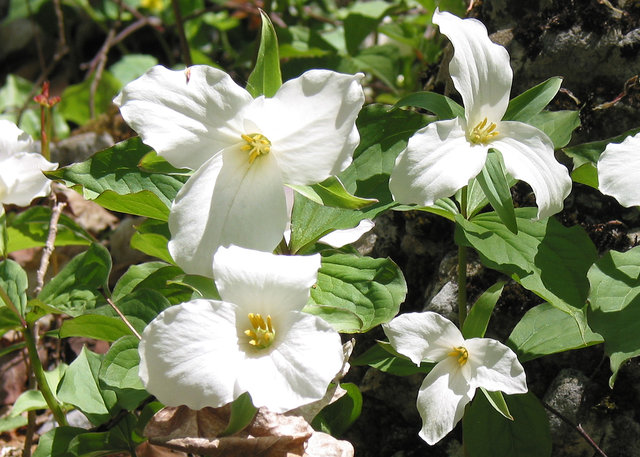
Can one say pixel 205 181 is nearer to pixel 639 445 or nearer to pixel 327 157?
pixel 327 157

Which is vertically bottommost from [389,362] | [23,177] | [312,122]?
[389,362]

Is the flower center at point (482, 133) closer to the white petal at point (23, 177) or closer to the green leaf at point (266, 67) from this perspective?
the green leaf at point (266, 67)

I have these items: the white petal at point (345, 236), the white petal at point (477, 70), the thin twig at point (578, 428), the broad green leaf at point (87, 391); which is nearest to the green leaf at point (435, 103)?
the white petal at point (477, 70)

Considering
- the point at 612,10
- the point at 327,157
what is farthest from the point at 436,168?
the point at 612,10

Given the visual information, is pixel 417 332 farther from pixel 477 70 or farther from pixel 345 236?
pixel 477 70

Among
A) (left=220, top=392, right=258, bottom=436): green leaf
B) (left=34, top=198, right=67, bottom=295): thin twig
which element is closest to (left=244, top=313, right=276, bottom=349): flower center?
(left=220, top=392, right=258, bottom=436): green leaf

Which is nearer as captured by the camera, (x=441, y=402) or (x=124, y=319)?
(x=441, y=402)

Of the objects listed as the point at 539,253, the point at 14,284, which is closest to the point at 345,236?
the point at 539,253
